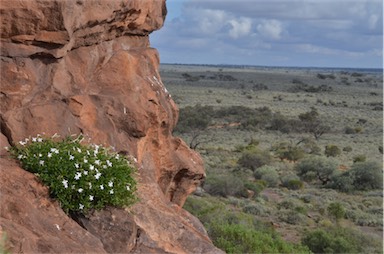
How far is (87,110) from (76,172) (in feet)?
4.58

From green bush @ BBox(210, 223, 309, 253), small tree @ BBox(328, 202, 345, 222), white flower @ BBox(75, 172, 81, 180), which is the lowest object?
small tree @ BBox(328, 202, 345, 222)

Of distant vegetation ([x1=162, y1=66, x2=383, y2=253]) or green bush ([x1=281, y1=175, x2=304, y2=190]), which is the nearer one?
distant vegetation ([x1=162, y1=66, x2=383, y2=253])

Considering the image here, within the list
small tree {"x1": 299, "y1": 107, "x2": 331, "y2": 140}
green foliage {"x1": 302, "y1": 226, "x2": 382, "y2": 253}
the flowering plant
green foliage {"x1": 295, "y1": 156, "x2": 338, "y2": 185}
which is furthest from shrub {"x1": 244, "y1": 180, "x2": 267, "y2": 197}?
small tree {"x1": 299, "y1": 107, "x2": 331, "y2": 140}

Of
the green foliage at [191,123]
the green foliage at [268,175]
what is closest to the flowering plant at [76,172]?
the green foliage at [268,175]

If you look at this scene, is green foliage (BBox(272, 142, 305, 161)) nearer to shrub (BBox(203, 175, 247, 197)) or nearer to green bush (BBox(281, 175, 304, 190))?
green bush (BBox(281, 175, 304, 190))

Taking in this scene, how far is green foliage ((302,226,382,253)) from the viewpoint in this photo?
1766 centimetres

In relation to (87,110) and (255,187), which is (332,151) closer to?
(255,187)

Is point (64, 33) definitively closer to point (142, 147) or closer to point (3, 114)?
point (3, 114)

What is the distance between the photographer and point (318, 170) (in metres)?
31.6

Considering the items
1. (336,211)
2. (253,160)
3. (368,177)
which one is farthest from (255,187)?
(253,160)

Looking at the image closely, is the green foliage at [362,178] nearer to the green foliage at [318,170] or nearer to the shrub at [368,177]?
Result: the shrub at [368,177]

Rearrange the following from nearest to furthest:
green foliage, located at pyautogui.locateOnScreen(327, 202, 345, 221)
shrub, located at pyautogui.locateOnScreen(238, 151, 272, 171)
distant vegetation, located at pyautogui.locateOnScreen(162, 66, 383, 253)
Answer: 1. distant vegetation, located at pyautogui.locateOnScreen(162, 66, 383, 253)
2. green foliage, located at pyautogui.locateOnScreen(327, 202, 345, 221)
3. shrub, located at pyautogui.locateOnScreen(238, 151, 272, 171)

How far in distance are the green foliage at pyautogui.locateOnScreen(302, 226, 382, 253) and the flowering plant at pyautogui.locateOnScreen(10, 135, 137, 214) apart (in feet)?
42.0

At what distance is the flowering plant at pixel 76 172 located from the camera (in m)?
5.74
